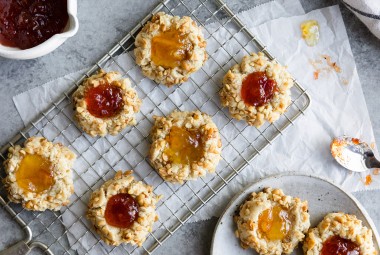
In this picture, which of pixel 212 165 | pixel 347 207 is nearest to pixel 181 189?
pixel 212 165

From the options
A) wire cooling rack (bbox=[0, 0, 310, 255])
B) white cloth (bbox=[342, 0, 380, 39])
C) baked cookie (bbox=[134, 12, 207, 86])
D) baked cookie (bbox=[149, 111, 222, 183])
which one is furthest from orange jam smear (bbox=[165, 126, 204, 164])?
white cloth (bbox=[342, 0, 380, 39])

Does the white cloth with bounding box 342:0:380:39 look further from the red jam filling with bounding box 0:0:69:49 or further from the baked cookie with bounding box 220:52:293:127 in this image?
the red jam filling with bounding box 0:0:69:49

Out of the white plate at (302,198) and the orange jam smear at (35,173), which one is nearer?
the orange jam smear at (35,173)

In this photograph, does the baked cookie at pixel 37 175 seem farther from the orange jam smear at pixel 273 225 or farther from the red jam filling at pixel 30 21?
the orange jam smear at pixel 273 225

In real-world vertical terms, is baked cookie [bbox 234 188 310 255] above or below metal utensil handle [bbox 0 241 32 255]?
above

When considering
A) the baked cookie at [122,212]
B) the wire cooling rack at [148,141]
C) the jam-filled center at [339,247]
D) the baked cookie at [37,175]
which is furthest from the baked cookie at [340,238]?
the baked cookie at [37,175]
